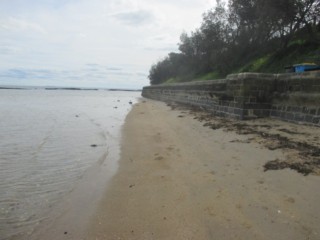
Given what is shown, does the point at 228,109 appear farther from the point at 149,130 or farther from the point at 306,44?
the point at 306,44

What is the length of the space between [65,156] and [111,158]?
4.09 ft

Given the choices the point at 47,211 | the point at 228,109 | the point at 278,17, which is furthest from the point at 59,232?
the point at 278,17

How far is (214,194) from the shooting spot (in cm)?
388

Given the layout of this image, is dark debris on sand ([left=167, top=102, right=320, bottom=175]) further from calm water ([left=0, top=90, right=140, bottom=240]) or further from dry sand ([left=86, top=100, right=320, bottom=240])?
calm water ([left=0, top=90, right=140, bottom=240])

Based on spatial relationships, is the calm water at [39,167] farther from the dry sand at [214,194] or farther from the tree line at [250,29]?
the tree line at [250,29]

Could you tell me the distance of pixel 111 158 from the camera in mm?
6551

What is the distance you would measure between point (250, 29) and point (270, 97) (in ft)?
49.1

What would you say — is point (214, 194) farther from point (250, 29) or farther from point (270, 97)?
point (250, 29)

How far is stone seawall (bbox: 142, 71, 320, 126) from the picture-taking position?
7.84 metres

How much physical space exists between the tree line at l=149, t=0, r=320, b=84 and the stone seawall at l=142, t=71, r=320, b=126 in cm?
581

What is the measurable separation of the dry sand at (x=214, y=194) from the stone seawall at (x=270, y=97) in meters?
1.28

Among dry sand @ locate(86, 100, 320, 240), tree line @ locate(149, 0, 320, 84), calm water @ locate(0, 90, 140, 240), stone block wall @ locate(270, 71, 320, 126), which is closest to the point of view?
dry sand @ locate(86, 100, 320, 240)

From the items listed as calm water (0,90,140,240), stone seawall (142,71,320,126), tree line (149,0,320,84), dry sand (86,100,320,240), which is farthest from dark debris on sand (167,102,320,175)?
tree line (149,0,320,84)

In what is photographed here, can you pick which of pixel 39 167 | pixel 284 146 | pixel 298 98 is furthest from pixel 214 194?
pixel 298 98
